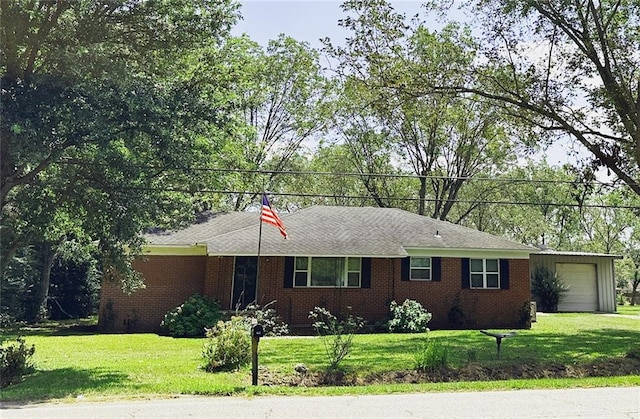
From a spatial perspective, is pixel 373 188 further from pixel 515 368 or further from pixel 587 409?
pixel 587 409

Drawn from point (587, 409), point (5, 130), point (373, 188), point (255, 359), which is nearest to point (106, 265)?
point (5, 130)

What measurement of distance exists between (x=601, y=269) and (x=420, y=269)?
1438cm

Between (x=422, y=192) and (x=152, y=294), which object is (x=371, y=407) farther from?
(x=422, y=192)

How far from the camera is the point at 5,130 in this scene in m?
9.22

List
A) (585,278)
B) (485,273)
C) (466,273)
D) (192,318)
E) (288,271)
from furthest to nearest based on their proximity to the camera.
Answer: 1. (585,278)
2. (485,273)
3. (466,273)
4. (288,271)
5. (192,318)

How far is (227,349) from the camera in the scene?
9.55 meters

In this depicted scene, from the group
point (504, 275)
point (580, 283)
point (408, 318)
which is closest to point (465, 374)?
point (408, 318)

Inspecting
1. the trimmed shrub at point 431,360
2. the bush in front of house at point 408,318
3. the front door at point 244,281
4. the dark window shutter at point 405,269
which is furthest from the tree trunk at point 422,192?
the trimmed shrub at point 431,360

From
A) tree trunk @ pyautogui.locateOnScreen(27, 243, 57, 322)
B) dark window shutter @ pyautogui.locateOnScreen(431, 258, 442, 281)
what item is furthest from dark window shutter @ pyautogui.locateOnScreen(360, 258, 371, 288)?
tree trunk @ pyautogui.locateOnScreen(27, 243, 57, 322)

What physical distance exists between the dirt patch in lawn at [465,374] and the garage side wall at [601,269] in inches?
671

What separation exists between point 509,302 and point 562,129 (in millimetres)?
7160

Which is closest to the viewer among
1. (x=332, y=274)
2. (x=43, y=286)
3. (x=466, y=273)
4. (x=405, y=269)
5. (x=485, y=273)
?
(x=332, y=274)

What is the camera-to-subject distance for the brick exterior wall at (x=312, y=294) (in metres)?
17.6

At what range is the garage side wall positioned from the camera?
26641 millimetres
